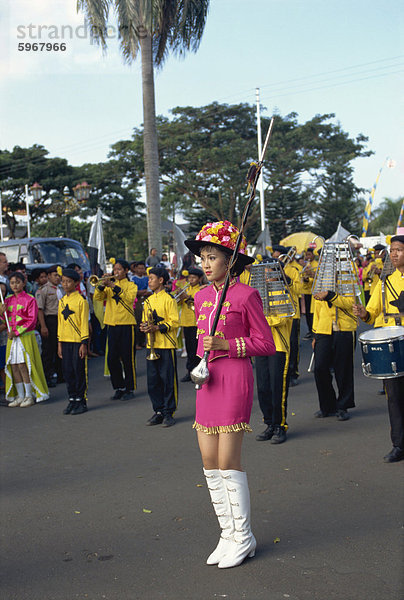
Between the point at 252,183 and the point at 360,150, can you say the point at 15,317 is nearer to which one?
the point at 252,183

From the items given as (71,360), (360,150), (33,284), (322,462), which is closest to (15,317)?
(71,360)

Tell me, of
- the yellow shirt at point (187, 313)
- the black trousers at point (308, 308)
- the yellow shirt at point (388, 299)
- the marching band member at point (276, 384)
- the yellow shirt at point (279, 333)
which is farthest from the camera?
the black trousers at point (308, 308)

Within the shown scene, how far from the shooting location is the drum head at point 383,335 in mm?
5230

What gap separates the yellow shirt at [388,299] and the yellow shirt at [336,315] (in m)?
1.08

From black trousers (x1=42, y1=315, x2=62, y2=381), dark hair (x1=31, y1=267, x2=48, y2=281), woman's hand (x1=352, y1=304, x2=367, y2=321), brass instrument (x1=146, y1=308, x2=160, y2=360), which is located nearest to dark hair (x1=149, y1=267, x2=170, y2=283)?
brass instrument (x1=146, y1=308, x2=160, y2=360)

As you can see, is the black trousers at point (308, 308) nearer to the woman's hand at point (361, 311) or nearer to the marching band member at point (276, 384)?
the marching band member at point (276, 384)

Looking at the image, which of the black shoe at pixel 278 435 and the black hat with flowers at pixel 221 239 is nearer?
the black hat with flowers at pixel 221 239

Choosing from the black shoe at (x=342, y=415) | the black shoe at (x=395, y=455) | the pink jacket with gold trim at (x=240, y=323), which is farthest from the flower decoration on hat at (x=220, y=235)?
the black shoe at (x=342, y=415)

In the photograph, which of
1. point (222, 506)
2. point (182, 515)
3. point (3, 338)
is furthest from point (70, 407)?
point (222, 506)

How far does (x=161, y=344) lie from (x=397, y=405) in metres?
3.08

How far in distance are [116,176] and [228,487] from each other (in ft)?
105

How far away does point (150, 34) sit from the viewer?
52.4 ft

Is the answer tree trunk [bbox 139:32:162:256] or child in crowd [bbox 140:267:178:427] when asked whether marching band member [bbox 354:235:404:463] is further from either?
tree trunk [bbox 139:32:162:256]

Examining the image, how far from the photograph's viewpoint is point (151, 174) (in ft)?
53.2
